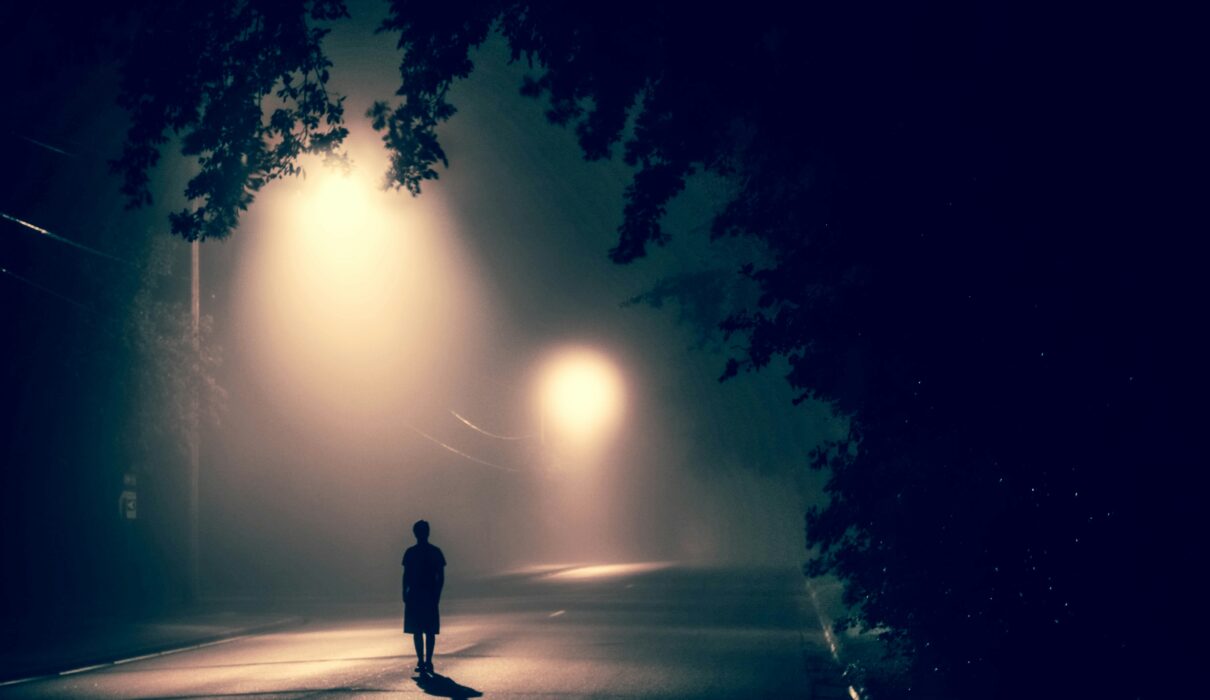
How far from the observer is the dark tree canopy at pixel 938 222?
249 inches

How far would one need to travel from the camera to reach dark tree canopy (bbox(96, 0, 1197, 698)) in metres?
6.32

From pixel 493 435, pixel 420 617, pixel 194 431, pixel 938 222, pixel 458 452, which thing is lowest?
pixel 420 617

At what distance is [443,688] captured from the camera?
12.9 meters

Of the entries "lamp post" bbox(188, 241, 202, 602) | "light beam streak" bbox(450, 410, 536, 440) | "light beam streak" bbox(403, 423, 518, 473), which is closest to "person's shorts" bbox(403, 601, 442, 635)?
"lamp post" bbox(188, 241, 202, 602)

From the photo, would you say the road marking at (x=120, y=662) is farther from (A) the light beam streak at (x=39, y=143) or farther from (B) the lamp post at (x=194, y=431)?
(A) the light beam streak at (x=39, y=143)

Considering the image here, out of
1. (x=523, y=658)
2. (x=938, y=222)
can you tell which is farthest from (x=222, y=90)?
(x=523, y=658)

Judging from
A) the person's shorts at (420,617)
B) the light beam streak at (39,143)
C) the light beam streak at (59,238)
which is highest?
the light beam streak at (39,143)

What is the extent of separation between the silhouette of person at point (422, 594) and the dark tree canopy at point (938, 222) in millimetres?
6024

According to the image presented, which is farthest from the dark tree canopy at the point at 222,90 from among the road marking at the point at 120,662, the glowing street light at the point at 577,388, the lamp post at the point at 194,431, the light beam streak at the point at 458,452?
the glowing street light at the point at 577,388

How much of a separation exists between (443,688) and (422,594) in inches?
71.5

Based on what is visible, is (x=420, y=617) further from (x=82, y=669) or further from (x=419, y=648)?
(x=82, y=669)

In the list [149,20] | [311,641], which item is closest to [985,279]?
[149,20]

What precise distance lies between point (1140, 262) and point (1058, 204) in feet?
1.90

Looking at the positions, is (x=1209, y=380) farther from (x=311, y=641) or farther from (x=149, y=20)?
(x=311, y=641)
